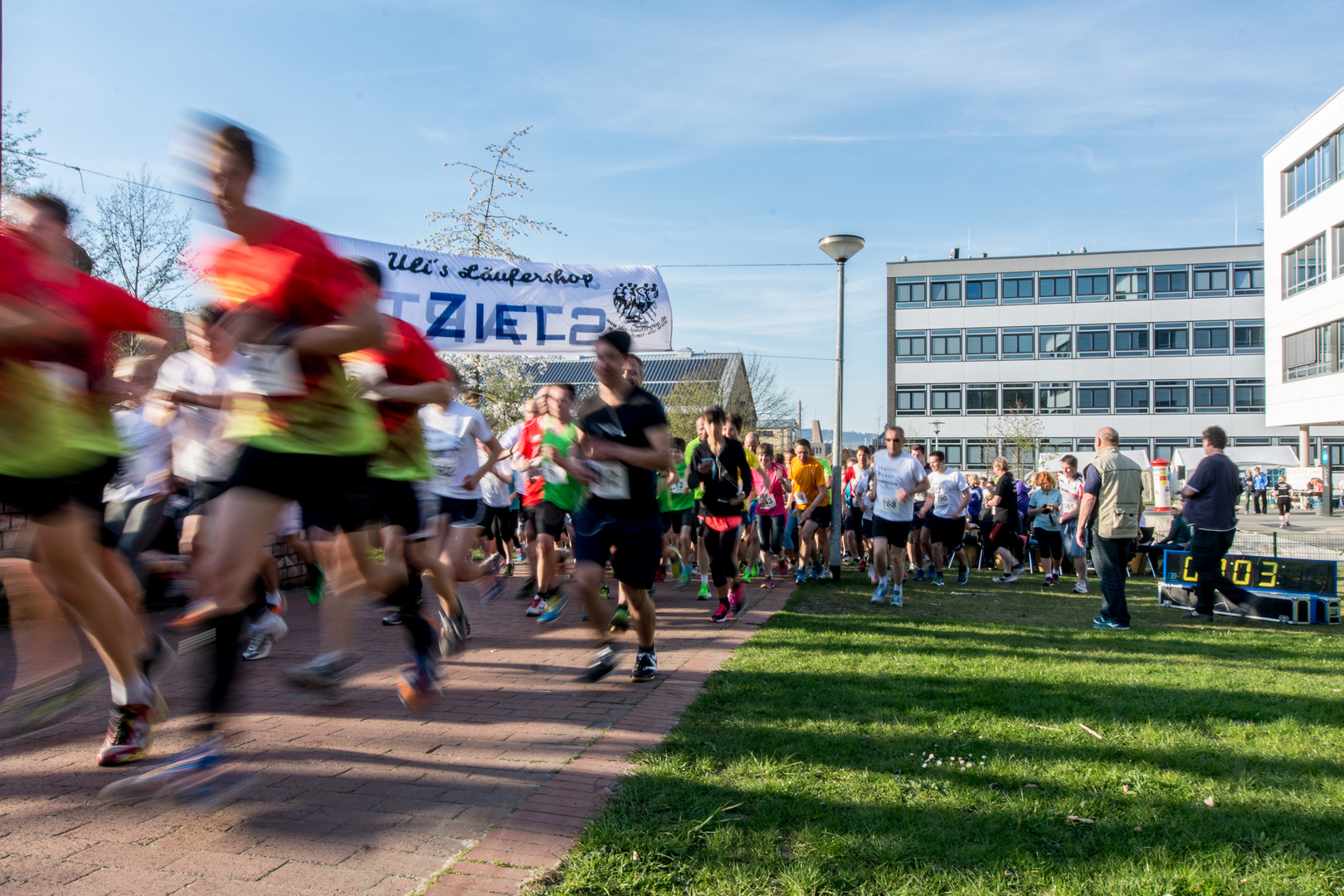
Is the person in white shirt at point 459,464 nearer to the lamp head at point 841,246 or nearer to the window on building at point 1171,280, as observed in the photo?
the lamp head at point 841,246

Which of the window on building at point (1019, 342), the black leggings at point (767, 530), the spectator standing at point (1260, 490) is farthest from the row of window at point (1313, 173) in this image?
the black leggings at point (767, 530)

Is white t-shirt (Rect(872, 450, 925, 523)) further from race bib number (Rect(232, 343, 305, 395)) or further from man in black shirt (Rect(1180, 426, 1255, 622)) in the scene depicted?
race bib number (Rect(232, 343, 305, 395))

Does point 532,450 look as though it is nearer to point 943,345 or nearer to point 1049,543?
point 1049,543

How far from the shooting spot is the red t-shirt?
7.56 meters

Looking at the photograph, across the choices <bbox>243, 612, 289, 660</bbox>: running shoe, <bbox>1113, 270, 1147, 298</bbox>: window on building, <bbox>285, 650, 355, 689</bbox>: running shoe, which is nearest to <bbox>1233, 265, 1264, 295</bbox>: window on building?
<bbox>1113, 270, 1147, 298</bbox>: window on building

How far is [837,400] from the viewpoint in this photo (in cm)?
1285

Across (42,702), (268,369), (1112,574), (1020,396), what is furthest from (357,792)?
(1020,396)

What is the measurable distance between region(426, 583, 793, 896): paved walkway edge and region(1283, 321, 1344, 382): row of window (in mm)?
42731

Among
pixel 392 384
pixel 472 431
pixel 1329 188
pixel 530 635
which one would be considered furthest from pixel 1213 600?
pixel 1329 188

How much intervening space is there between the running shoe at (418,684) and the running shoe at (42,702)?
121cm

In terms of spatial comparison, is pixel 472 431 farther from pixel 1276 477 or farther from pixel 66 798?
pixel 1276 477

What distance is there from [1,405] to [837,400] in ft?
36.3

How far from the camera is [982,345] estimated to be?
6100 cm

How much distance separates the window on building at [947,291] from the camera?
2421 inches
